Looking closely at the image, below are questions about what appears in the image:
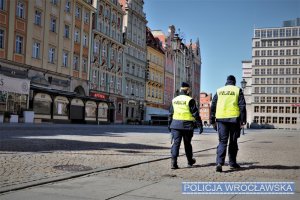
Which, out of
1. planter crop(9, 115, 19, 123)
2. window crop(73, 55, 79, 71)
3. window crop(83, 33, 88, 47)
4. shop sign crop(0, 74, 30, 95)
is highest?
window crop(83, 33, 88, 47)

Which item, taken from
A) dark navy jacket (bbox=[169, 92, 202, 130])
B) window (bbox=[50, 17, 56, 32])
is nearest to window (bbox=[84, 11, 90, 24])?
window (bbox=[50, 17, 56, 32])

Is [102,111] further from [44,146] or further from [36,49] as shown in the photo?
[44,146]

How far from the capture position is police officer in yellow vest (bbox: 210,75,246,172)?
8.13 meters

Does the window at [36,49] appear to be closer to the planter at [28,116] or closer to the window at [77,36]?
the planter at [28,116]

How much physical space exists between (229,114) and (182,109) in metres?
0.98

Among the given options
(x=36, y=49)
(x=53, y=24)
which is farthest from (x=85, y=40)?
(x=36, y=49)

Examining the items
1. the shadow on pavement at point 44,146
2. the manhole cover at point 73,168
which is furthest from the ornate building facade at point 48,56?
the manhole cover at point 73,168

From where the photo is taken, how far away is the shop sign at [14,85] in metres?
32.6

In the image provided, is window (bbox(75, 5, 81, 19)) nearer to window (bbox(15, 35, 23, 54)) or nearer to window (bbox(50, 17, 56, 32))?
window (bbox(50, 17, 56, 32))

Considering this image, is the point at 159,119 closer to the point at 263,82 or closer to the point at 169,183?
the point at 169,183

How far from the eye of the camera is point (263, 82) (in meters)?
129

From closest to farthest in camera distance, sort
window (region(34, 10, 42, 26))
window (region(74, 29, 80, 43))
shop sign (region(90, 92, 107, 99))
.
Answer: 1. window (region(34, 10, 42, 26))
2. window (region(74, 29, 80, 43))
3. shop sign (region(90, 92, 107, 99))

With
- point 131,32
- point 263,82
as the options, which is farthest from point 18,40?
point 263,82

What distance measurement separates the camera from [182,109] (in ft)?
28.2
